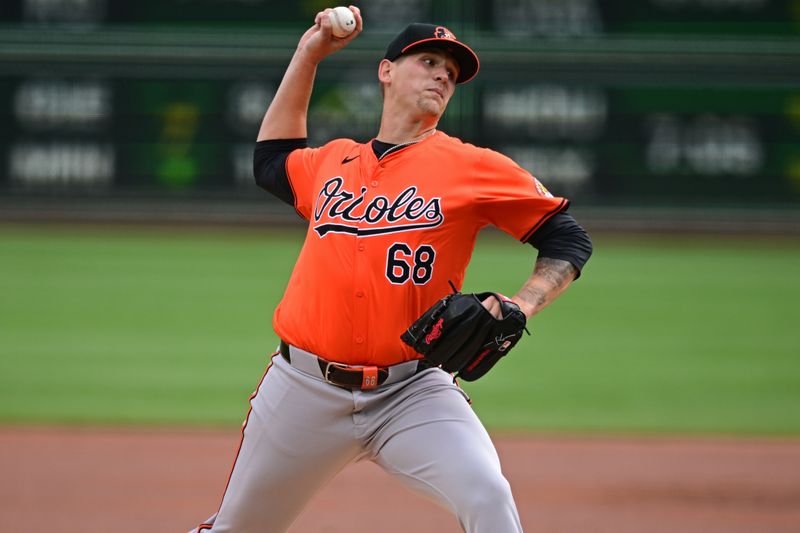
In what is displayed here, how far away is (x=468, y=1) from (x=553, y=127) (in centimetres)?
190

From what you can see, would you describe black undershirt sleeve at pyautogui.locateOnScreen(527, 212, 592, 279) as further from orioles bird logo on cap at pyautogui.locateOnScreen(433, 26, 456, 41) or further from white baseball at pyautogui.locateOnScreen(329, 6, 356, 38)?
white baseball at pyautogui.locateOnScreen(329, 6, 356, 38)

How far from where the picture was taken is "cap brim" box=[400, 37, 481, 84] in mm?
3318

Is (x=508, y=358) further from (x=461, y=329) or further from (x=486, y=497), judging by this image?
(x=486, y=497)

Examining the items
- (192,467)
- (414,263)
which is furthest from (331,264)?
(192,467)

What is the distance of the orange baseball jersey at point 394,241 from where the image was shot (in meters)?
3.12

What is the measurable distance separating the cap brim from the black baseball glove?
2.60 ft

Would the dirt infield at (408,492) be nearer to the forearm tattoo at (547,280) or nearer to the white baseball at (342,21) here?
the forearm tattoo at (547,280)

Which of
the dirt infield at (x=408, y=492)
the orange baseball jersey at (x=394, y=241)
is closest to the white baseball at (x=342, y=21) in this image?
the orange baseball jersey at (x=394, y=241)

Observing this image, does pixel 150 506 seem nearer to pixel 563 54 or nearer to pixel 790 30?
pixel 563 54

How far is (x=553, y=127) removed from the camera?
13578 mm

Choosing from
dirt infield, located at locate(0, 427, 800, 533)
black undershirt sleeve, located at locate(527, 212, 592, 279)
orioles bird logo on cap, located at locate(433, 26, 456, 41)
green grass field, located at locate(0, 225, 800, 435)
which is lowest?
green grass field, located at locate(0, 225, 800, 435)

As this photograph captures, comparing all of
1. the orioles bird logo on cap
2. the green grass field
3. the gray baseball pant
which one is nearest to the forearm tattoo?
the gray baseball pant

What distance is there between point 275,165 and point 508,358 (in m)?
5.09

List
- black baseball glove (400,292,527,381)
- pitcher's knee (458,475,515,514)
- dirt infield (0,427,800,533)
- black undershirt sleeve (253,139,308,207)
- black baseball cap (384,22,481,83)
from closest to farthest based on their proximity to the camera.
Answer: pitcher's knee (458,475,515,514) → black baseball glove (400,292,527,381) → black baseball cap (384,22,481,83) → black undershirt sleeve (253,139,308,207) → dirt infield (0,427,800,533)
